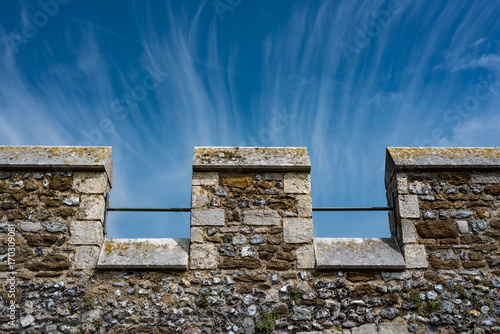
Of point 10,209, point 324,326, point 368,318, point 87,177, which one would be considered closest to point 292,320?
point 324,326

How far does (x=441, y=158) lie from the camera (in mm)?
4719

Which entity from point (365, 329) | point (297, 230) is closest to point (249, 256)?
point (297, 230)

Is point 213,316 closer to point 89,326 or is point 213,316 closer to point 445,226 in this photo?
point 89,326

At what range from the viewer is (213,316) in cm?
410

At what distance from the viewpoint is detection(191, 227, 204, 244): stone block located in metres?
4.36

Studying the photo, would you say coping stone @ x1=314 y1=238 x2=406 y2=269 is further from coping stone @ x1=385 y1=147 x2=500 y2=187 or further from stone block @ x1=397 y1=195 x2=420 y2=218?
coping stone @ x1=385 y1=147 x2=500 y2=187

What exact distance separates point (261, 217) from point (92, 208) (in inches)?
65.4

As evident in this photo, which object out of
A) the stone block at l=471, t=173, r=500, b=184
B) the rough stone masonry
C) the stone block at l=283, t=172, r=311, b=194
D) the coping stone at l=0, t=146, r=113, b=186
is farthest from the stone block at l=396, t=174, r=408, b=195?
the coping stone at l=0, t=146, r=113, b=186

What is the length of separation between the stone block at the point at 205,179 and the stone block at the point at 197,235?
0.46 meters

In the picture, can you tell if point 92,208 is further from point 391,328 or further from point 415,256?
point 415,256

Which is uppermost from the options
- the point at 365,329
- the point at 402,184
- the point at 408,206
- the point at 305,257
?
the point at 402,184

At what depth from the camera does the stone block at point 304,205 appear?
14.6 feet

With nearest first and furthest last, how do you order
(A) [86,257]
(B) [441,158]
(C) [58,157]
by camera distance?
(A) [86,257] < (C) [58,157] < (B) [441,158]

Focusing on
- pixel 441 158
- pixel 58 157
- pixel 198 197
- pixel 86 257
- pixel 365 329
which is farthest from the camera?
pixel 441 158
